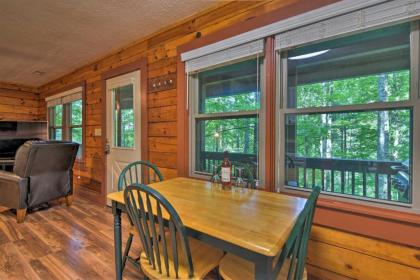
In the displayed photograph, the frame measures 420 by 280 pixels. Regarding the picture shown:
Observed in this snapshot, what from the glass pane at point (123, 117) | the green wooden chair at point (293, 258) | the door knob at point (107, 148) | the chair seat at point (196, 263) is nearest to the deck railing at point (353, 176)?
the green wooden chair at point (293, 258)

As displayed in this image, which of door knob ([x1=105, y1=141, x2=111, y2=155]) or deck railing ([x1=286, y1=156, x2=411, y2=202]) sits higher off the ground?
door knob ([x1=105, y1=141, x2=111, y2=155])

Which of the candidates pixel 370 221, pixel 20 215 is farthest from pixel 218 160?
pixel 20 215

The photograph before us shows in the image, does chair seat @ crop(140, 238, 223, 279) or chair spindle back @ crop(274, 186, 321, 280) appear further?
chair seat @ crop(140, 238, 223, 279)

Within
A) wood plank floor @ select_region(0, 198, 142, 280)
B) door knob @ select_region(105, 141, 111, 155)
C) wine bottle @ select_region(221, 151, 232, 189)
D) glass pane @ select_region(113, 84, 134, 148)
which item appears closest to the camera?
wine bottle @ select_region(221, 151, 232, 189)

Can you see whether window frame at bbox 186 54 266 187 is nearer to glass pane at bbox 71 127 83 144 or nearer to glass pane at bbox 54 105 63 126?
glass pane at bbox 71 127 83 144

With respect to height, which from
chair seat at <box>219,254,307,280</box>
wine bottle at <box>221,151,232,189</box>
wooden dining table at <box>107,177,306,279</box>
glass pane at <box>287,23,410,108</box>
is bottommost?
chair seat at <box>219,254,307,280</box>

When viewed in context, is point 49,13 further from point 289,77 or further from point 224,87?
point 289,77

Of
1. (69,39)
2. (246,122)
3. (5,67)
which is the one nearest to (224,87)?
(246,122)

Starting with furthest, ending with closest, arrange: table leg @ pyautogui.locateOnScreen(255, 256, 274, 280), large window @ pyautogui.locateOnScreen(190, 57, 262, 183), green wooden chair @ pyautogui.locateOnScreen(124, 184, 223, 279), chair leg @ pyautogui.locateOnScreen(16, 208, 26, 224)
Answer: chair leg @ pyautogui.locateOnScreen(16, 208, 26, 224) → large window @ pyautogui.locateOnScreen(190, 57, 262, 183) → green wooden chair @ pyautogui.locateOnScreen(124, 184, 223, 279) → table leg @ pyautogui.locateOnScreen(255, 256, 274, 280)

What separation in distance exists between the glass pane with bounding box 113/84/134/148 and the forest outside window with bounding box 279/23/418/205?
2.17 m

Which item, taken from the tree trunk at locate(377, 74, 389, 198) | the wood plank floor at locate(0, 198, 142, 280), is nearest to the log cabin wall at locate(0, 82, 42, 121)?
the wood plank floor at locate(0, 198, 142, 280)

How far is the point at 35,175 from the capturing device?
300cm

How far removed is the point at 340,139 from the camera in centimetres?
163

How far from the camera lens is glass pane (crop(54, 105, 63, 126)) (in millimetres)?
4742
